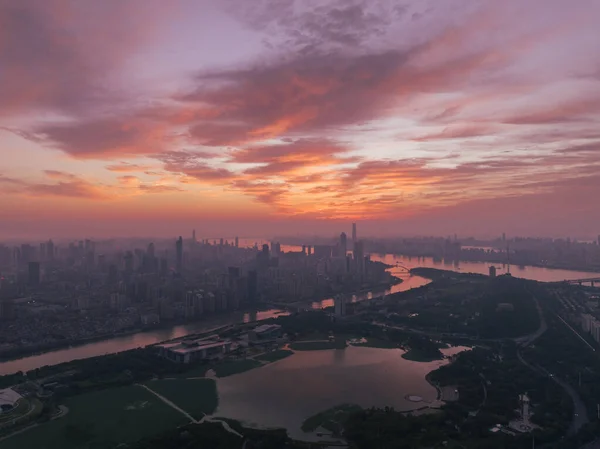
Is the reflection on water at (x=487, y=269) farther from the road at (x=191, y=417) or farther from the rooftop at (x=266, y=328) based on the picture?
the road at (x=191, y=417)

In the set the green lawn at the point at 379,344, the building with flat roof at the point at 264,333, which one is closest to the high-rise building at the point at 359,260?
the building with flat roof at the point at 264,333

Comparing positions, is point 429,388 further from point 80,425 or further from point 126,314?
point 126,314

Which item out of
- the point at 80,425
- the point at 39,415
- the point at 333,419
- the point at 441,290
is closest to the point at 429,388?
the point at 333,419

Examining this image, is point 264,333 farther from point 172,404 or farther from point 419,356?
point 172,404

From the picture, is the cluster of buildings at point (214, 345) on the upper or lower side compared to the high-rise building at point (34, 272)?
lower

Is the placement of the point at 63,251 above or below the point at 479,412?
above

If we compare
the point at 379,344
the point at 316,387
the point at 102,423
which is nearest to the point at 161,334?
the point at 379,344

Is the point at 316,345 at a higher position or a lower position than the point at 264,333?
lower
